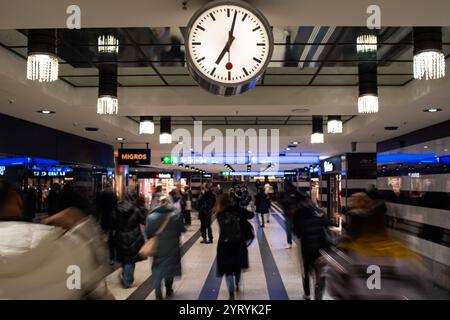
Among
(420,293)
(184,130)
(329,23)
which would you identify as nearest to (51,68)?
(329,23)

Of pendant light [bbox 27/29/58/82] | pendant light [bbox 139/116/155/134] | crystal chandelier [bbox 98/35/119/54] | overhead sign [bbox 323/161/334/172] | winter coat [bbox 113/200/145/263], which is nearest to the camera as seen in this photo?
pendant light [bbox 27/29/58/82]

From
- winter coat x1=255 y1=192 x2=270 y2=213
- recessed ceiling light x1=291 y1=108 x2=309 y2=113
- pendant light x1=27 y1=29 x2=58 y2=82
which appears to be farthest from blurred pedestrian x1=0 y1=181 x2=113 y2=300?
winter coat x1=255 y1=192 x2=270 y2=213

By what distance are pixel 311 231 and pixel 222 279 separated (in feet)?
7.37

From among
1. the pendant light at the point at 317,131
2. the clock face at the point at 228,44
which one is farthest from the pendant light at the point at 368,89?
the pendant light at the point at 317,131

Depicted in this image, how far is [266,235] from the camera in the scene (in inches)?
546

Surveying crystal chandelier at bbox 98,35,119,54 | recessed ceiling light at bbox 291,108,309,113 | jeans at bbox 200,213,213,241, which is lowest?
jeans at bbox 200,213,213,241

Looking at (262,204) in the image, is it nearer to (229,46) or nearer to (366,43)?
(366,43)

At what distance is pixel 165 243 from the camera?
20.1 feet

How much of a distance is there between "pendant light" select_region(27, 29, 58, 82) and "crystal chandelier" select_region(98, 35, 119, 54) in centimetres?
133

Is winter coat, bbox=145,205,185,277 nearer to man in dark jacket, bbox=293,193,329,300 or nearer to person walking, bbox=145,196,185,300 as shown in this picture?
person walking, bbox=145,196,185,300

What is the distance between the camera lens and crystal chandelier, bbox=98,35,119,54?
5000 mm

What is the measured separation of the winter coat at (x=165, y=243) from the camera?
6.12m

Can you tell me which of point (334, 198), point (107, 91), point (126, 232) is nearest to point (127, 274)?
point (126, 232)
